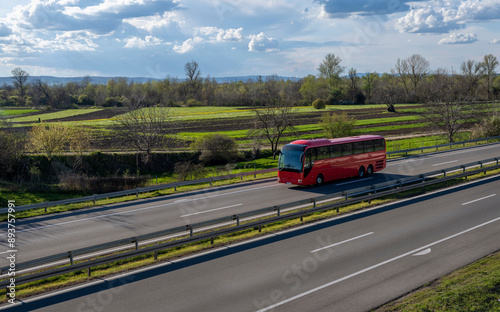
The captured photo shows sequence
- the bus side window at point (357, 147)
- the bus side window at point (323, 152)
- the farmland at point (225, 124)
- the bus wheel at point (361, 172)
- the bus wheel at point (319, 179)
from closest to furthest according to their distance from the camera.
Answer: the bus side window at point (323, 152) → the bus wheel at point (319, 179) → the bus side window at point (357, 147) → the bus wheel at point (361, 172) → the farmland at point (225, 124)

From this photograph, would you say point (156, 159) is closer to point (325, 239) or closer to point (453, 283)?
point (325, 239)

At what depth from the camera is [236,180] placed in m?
28.8

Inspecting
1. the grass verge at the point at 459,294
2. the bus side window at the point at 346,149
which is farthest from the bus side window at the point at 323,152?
the grass verge at the point at 459,294

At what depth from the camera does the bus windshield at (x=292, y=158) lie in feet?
80.2

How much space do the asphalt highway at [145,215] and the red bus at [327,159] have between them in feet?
2.08

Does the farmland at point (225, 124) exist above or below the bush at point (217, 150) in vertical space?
above

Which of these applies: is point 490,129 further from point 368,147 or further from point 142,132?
point 142,132

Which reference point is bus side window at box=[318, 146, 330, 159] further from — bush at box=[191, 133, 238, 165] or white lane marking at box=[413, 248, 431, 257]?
bush at box=[191, 133, 238, 165]

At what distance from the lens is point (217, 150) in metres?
45.2

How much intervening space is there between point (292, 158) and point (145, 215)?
951 cm

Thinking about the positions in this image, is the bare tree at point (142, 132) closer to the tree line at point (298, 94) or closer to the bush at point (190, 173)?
the bush at point (190, 173)

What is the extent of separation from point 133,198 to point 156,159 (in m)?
22.7

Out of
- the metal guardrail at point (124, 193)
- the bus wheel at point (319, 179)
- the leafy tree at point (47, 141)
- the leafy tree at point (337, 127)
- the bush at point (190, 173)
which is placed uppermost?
the leafy tree at point (337, 127)

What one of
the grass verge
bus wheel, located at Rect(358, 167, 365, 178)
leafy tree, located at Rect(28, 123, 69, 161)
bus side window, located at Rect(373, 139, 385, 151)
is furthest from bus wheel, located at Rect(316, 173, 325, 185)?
leafy tree, located at Rect(28, 123, 69, 161)
